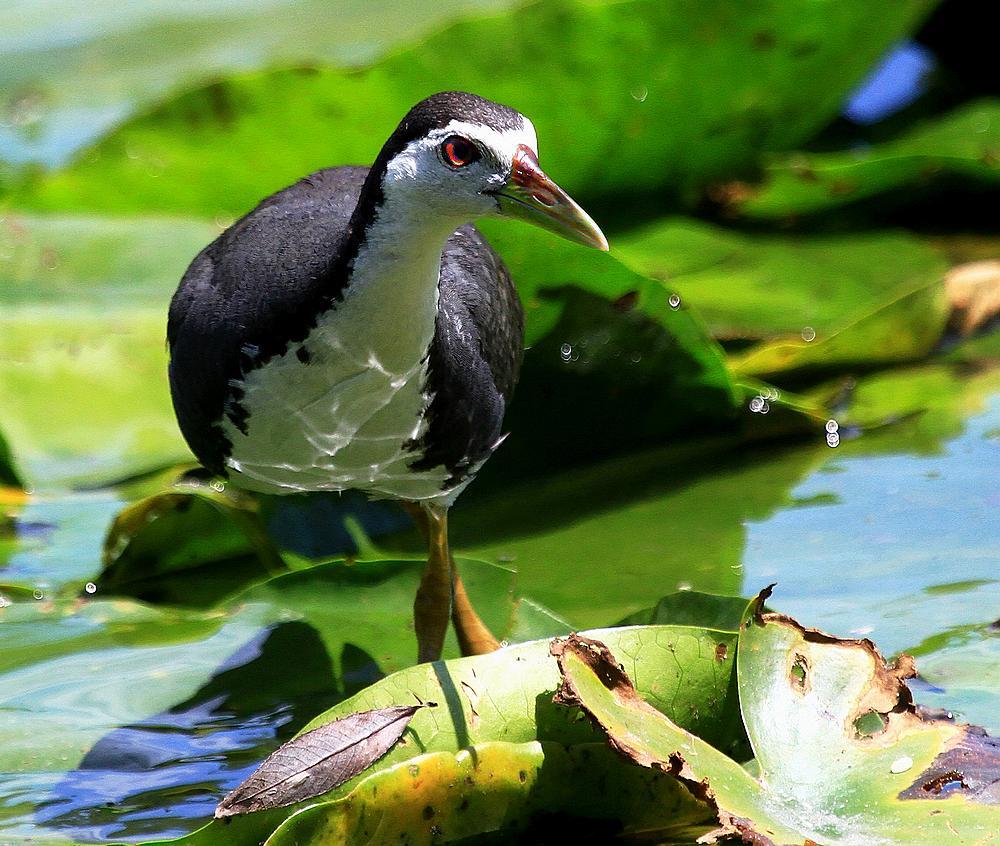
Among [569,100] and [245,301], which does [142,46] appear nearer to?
[569,100]

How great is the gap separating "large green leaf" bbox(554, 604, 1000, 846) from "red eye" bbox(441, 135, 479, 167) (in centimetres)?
69

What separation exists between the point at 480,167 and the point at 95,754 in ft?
3.39

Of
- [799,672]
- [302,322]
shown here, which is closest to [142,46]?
[302,322]

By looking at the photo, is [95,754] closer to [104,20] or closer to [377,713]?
[377,713]

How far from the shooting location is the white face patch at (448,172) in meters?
2.14

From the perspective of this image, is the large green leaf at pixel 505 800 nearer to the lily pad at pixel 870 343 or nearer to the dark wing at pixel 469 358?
the dark wing at pixel 469 358

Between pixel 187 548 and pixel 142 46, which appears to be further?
pixel 142 46

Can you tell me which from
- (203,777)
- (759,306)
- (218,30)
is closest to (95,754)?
(203,777)

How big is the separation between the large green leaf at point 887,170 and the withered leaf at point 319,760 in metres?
2.15

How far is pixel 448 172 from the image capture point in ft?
7.06

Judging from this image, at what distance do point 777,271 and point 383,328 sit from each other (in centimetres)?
168

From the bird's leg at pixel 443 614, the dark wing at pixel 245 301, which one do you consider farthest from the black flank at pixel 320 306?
the bird's leg at pixel 443 614

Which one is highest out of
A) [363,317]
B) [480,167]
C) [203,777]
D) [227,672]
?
[480,167]

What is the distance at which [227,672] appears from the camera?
97.3 inches
